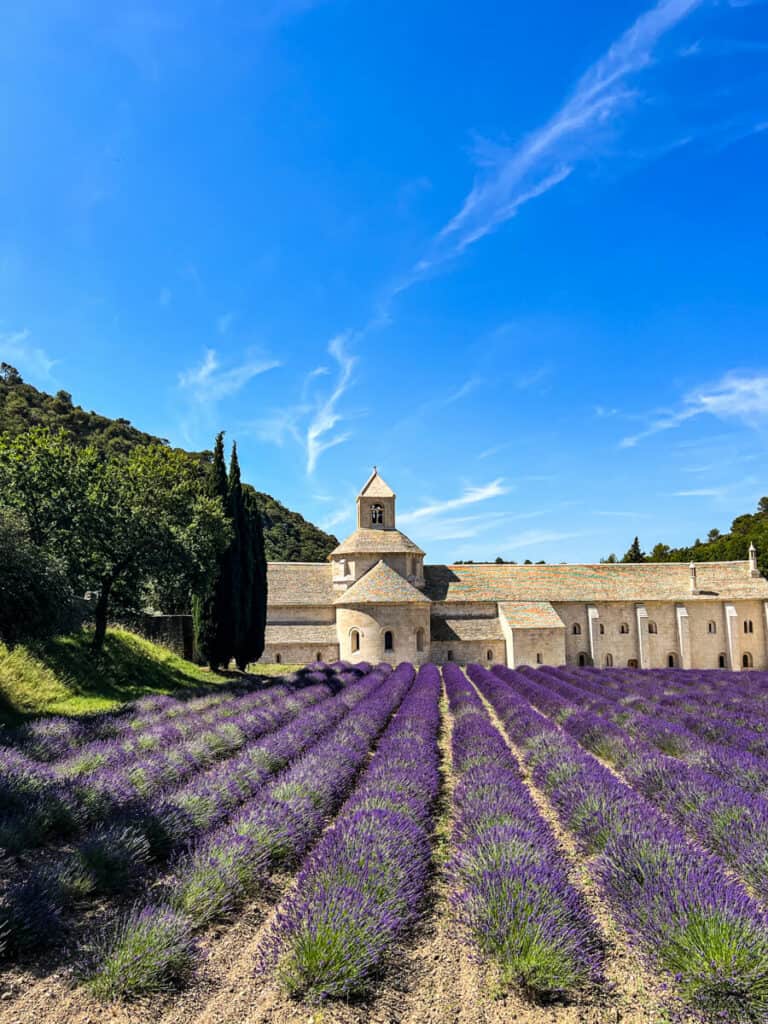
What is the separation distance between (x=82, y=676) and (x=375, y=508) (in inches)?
905

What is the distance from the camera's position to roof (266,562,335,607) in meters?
33.3

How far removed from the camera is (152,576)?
58.1 ft

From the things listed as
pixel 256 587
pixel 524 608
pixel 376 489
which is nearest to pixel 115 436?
pixel 376 489

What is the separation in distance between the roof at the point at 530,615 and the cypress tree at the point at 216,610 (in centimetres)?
1545

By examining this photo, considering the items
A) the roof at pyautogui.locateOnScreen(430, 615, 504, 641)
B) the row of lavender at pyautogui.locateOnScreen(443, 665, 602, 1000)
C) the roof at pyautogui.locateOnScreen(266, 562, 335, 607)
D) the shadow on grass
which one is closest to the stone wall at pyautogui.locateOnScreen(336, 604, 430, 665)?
the roof at pyautogui.locateOnScreen(430, 615, 504, 641)

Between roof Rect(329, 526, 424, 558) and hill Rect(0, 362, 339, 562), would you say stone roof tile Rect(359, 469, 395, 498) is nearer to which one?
roof Rect(329, 526, 424, 558)

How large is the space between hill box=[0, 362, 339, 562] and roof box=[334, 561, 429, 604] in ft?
86.6

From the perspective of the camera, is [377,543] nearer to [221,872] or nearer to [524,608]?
[524,608]

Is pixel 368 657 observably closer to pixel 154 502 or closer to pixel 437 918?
pixel 154 502

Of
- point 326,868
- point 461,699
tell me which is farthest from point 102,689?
point 326,868

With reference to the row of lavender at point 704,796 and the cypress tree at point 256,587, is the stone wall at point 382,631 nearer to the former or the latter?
the cypress tree at point 256,587

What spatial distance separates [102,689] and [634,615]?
2947cm

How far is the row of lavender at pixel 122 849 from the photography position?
374 centimetres

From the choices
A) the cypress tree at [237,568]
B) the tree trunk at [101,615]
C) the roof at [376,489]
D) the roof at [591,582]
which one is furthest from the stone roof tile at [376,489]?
the tree trunk at [101,615]
